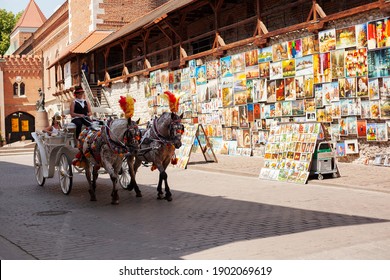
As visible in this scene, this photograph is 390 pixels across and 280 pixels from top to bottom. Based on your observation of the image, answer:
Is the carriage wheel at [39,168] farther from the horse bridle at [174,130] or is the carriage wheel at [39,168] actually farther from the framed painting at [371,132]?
the framed painting at [371,132]

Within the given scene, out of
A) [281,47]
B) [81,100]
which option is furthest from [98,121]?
[281,47]

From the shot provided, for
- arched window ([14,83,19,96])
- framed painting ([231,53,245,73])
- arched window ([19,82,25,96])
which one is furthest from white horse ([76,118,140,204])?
arched window ([19,82,25,96])

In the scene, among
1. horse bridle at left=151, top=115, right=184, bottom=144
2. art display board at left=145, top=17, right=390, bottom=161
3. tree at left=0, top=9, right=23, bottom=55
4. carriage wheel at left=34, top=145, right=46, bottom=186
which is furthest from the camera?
tree at left=0, top=9, right=23, bottom=55

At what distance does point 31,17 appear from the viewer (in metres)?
76.1

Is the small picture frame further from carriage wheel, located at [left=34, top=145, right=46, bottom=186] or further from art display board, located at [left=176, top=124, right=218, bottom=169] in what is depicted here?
carriage wheel, located at [left=34, top=145, right=46, bottom=186]

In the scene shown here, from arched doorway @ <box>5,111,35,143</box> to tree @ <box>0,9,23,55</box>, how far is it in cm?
2859

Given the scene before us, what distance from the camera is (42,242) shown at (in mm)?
7160

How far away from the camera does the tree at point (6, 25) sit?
82000 mm

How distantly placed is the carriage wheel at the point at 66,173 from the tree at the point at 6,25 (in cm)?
7598

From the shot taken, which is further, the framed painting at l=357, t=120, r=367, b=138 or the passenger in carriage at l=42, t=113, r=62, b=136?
the framed painting at l=357, t=120, r=367, b=138

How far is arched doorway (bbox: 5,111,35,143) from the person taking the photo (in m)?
56.9

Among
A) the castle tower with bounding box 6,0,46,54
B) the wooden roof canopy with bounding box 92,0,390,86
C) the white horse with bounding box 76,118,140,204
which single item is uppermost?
the castle tower with bounding box 6,0,46,54

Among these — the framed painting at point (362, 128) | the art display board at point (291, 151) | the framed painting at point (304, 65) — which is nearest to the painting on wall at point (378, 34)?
the framed painting at point (362, 128)

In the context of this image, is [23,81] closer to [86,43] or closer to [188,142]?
[86,43]
